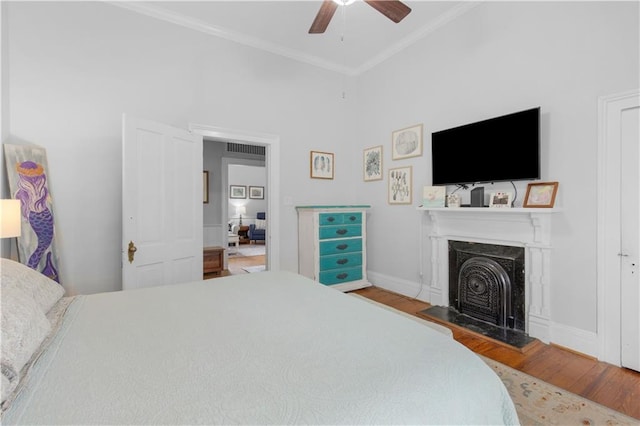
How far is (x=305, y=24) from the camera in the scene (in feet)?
11.0

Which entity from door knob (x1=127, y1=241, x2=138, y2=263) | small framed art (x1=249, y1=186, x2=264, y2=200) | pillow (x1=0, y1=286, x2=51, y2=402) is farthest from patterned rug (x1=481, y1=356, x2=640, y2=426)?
small framed art (x1=249, y1=186, x2=264, y2=200)

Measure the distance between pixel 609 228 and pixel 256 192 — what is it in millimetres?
→ 10065

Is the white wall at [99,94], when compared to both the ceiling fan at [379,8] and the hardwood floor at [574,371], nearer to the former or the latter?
the ceiling fan at [379,8]

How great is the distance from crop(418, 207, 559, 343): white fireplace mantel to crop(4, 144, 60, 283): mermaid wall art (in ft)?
11.4

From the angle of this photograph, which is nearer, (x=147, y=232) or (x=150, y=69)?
(x=147, y=232)

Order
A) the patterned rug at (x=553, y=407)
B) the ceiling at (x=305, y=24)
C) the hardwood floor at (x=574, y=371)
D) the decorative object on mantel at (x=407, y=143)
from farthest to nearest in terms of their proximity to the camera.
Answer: the decorative object on mantel at (x=407, y=143), the ceiling at (x=305, y=24), the hardwood floor at (x=574, y=371), the patterned rug at (x=553, y=407)

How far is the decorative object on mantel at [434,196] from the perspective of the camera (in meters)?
3.23

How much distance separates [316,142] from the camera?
4242 millimetres

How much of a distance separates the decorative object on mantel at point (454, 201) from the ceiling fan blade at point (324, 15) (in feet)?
6.55

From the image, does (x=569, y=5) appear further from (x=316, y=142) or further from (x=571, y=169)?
(x=316, y=142)

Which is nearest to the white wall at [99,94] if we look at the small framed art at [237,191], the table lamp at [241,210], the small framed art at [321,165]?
the small framed art at [321,165]

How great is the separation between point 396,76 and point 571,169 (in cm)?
229

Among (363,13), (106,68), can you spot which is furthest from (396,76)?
(106,68)

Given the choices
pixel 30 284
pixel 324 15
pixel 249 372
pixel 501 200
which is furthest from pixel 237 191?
pixel 249 372
